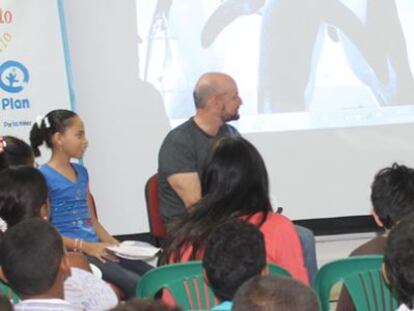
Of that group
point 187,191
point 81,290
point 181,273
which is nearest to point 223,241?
point 181,273

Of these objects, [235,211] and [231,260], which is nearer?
[231,260]

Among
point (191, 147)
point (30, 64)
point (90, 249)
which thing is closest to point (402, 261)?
point (90, 249)

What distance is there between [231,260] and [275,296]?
0.47m

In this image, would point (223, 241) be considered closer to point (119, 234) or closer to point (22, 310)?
point (22, 310)

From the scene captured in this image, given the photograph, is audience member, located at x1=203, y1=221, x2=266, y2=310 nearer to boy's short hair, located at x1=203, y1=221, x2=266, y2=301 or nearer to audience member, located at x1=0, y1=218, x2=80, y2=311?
boy's short hair, located at x1=203, y1=221, x2=266, y2=301

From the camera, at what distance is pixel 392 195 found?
2572mm

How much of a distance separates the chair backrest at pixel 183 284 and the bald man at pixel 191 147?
4.11 ft

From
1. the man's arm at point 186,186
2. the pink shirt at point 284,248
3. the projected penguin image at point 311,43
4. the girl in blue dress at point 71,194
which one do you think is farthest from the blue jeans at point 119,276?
the projected penguin image at point 311,43

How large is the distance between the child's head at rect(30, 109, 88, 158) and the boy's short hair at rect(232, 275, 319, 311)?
2.11 metres

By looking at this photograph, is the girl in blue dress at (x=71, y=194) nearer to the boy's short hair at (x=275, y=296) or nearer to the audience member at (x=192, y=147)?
the audience member at (x=192, y=147)

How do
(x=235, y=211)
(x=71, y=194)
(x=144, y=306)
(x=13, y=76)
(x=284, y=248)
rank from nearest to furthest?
(x=144, y=306) < (x=284, y=248) < (x=235, y=211) < (x=71, y=194) < (x=13, y=76)

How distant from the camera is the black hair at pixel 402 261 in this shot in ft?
5.92

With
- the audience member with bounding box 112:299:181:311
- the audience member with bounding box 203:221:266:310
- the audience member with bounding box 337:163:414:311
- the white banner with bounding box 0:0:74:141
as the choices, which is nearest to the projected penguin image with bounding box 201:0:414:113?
A: the white banner with bounding box 0:0:74:141

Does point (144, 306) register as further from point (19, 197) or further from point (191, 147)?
point (191, 147)
